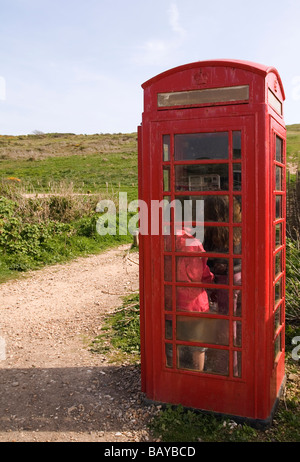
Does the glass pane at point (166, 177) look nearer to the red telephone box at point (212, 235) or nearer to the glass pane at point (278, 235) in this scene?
the red telephone box at point (212, 235)

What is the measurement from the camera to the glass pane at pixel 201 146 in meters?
3.40

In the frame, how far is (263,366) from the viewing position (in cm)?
346

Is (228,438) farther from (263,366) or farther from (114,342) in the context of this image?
(114,342)

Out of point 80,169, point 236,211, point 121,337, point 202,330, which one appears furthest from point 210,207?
point 80,169

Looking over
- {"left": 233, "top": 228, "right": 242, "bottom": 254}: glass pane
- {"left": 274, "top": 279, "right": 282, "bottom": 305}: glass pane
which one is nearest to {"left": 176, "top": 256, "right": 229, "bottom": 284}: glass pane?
{"left": 233, "top": 228, "right": 242, "bottom": 254}: glass pane

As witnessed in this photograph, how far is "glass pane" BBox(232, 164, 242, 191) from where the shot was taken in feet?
11.1

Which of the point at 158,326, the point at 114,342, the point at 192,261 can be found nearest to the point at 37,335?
the point at 114,342

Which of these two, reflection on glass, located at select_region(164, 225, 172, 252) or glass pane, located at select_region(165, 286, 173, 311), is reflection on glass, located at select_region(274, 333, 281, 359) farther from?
reflection on glass, located at select_region(164, 225, 172, 252)

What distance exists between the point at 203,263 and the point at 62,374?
7.57 feet

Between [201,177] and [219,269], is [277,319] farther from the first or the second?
[201,177]

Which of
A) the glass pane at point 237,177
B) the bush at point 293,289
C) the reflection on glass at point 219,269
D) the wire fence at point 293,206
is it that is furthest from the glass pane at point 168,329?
the wire fence at point 293,206

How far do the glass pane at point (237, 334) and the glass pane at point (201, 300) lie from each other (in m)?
0.14

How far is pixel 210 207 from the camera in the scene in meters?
3.51

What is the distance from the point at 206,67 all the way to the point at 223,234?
1389mm
